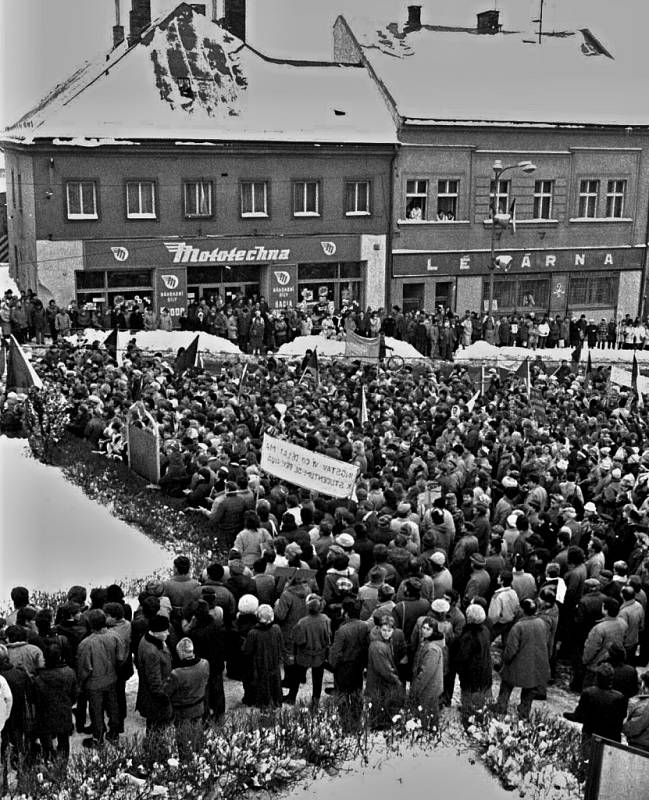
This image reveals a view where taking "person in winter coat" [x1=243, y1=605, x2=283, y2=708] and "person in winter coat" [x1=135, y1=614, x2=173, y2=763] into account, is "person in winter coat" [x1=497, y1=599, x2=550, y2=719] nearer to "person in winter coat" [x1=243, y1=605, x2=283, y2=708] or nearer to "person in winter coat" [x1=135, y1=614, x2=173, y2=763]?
"person in winter coat" [x1=243, y1=605, x2=283, y2=708]

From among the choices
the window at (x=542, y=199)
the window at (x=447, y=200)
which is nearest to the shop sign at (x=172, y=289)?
the window at (x=447, y=200)

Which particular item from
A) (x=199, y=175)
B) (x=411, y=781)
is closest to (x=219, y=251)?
(x=199, y=175)

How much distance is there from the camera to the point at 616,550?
13.1 meters

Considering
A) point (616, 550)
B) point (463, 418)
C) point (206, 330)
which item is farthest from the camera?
point (206, 330)

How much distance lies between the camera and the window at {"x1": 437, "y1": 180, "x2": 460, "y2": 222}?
36.7 m

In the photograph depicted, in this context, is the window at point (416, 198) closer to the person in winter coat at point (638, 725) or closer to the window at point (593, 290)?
the window at point (593, 290)

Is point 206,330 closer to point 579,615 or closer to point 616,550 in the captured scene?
point 616,550

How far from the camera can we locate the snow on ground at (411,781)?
28.9 ft

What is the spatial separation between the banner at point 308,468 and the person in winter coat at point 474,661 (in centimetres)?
422

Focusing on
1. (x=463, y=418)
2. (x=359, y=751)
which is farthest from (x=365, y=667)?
(x=463, y=418)

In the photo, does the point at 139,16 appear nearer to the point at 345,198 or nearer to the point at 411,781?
the point at 345,198

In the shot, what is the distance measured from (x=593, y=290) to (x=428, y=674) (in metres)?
32.5

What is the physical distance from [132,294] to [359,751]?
2497cm

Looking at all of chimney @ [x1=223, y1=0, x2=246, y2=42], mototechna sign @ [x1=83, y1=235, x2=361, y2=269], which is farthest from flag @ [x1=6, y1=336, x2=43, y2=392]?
chimney @ [x1=223, y1=0, x2=246, y2=42]
